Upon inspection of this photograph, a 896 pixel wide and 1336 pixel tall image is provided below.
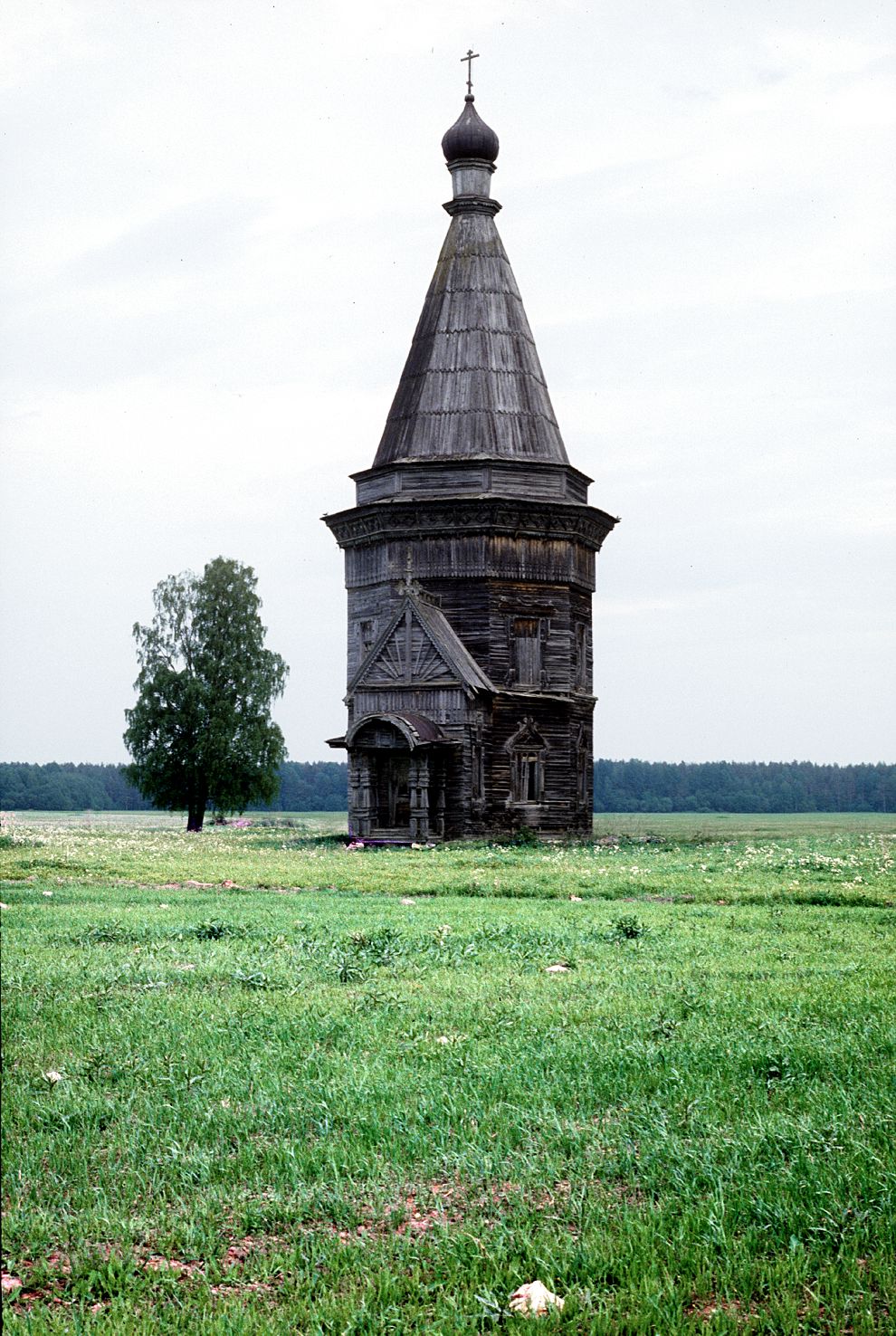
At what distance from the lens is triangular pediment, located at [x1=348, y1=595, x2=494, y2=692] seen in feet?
144

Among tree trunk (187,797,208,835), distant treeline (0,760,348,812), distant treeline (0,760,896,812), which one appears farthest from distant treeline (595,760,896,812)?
tree trunk (187,797,208,835)

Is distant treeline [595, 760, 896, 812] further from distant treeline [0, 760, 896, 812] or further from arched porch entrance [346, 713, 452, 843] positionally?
arched porch entrance [346, 713, 452, 843]

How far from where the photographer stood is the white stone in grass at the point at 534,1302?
466 centimetres

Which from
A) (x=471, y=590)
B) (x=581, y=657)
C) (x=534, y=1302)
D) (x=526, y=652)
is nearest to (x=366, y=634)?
(x=471, y=590)

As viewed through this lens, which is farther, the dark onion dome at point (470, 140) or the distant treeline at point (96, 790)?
the distant treeline at point (96, 790)

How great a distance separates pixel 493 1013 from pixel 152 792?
50.2 meters

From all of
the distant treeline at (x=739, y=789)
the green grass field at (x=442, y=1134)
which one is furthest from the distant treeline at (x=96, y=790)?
the green grass field at (x=442, y=1134)

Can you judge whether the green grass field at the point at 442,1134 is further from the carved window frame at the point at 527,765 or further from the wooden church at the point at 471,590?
the carved window frame at the point at 527,765

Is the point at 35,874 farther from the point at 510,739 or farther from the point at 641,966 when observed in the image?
the point at 510,739

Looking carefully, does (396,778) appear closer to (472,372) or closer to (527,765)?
(527,765)

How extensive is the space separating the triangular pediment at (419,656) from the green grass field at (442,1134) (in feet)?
100.0

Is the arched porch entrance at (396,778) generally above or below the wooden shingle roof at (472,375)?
below

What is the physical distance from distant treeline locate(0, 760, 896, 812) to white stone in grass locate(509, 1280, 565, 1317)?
13040cm

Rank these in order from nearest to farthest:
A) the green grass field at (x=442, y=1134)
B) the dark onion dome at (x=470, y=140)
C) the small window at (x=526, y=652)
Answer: the green grass field at (x=442, y=1134), the small window at (x=526, y=652), the dark onion dome at (x=470, y=140)
